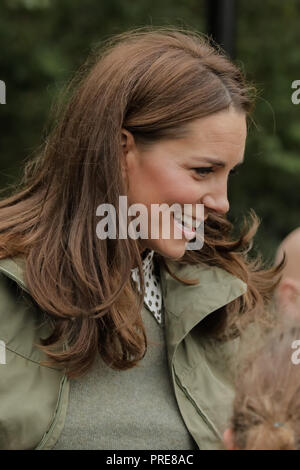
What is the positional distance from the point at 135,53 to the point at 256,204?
3.75 meters

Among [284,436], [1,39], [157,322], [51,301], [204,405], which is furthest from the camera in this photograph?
[1,39]

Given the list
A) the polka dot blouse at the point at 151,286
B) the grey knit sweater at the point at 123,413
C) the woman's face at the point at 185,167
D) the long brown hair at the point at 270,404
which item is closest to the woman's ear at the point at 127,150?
the woman's face at the point at 185,167

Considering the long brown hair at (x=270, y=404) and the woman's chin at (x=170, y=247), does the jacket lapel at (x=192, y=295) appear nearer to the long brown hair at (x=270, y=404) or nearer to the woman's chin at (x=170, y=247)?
the woman's chin at (x=170, y=247)

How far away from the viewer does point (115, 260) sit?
2211mm

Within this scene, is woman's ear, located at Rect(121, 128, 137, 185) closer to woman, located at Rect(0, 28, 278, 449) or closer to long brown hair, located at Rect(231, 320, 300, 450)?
woman, located at Rect(0, 28, 278, 449)

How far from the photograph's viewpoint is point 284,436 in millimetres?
1612

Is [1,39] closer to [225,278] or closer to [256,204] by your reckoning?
[256,204]

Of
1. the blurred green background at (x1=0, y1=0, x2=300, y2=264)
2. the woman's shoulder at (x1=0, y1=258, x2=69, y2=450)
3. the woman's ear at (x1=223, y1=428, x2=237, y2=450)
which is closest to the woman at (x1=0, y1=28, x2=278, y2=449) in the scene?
the woman's shoulder at (x1=0, y1=258, x2=69, y2=450)

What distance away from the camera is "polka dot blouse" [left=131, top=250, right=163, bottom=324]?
2383 millimetres

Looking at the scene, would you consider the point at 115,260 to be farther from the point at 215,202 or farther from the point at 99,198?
the point at 215,202

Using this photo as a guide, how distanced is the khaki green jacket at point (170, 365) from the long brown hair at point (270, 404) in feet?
1.55

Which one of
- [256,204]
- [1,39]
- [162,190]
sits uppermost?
[1,39]

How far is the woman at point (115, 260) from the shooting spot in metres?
2.09
